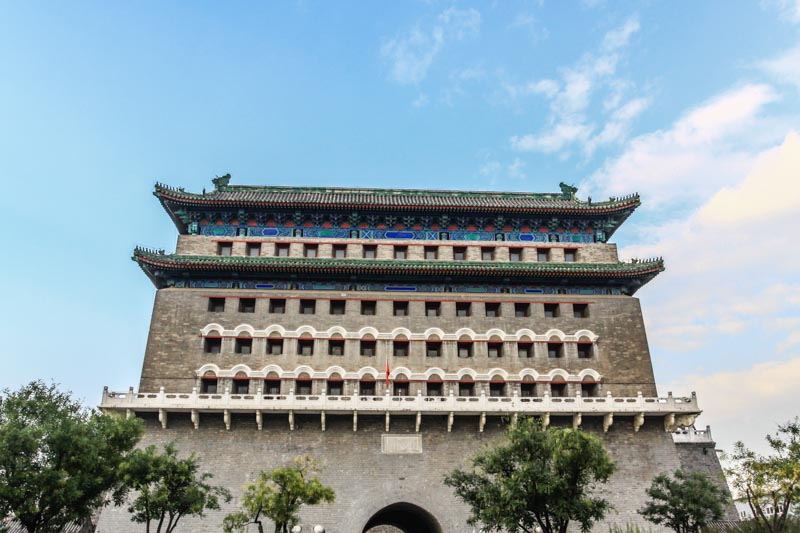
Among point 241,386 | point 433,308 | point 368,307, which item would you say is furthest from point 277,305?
point 433,308

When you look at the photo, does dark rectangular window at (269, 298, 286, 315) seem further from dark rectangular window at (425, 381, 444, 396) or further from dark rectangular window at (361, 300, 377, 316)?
dark rectangular window at (425, 381, 444, 396)

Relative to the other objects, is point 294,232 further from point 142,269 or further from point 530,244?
point 530,244

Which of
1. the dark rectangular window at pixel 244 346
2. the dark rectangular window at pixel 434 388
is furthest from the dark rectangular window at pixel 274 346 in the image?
the dark rectangular window at pixel 434 388

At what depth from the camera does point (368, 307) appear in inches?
1526

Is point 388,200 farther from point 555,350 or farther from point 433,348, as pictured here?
point 555,350

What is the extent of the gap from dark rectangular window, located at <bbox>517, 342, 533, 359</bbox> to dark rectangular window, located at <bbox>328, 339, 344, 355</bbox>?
9724 millimetres

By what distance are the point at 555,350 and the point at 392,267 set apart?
10.2 metres

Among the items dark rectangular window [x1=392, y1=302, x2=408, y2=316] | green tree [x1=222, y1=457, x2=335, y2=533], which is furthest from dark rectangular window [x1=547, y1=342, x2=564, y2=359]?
green tree [x1=222, y1=457, x2=335, y2=533]

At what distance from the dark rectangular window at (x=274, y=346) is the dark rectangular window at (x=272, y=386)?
1.58m

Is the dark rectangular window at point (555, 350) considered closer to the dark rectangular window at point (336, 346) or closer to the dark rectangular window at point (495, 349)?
the dark rectangular window at point (495, 349)

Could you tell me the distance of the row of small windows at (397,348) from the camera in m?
37.0

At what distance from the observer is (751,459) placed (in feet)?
86.3

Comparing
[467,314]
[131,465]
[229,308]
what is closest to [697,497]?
[467,314]

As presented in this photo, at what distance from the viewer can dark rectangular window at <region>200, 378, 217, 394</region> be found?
35750mm
